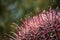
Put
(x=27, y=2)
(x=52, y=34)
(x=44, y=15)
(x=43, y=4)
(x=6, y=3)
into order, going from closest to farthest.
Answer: (x=52, y=34) → (x=44, y=15) → (x=43, y=4) → (x=27, y=2) → (x=6, y=3)

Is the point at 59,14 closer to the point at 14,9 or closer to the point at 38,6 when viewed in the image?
the point at 38,6

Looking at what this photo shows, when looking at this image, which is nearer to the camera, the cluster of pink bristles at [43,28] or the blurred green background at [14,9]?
the cluster of pink bristles at [43,28]

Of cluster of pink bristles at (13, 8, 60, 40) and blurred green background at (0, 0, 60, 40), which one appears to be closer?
cluster of pink bristles at (13, 8, 60, 40)

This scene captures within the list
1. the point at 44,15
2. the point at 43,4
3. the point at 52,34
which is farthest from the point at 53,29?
the point at 43,4

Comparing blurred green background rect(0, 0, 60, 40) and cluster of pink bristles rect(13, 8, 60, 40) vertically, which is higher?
blurred green background rect(0, 0, 60, 40)

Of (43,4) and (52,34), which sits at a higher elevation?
(43,4)

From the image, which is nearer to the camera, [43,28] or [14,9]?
[43,28]

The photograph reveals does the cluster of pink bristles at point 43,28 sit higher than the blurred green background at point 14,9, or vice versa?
the blurred green background at point 14,9

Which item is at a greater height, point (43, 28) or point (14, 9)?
point (14, 9)
